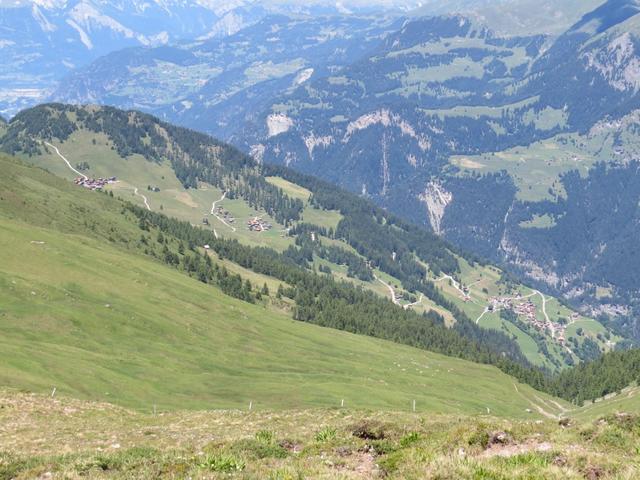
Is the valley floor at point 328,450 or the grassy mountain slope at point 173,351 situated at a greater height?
the valley floor at point 328,450

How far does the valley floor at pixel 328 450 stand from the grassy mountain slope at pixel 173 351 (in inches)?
1012

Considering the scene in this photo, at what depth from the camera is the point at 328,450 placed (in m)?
36.0

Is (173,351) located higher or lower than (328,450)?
lower

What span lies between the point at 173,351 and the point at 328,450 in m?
80.6

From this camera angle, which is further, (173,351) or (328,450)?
(173,351)

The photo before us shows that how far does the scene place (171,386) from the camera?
91.1 metres

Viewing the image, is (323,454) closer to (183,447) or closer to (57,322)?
(183,447)

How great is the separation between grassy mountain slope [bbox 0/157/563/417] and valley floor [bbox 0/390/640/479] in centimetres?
2571

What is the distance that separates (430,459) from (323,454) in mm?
8022

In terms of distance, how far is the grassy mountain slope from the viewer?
8631 centimetres

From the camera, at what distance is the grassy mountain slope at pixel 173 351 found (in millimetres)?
86312

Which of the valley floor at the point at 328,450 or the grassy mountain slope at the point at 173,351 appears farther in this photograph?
the grassy mountain slope at the point at 173,351

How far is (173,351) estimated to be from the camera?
370 feet

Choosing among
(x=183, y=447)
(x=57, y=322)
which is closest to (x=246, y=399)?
(x=57, y=322)
